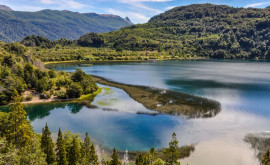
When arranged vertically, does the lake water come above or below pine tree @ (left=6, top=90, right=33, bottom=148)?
below

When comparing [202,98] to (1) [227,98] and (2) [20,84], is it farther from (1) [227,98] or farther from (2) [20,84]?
(2) [20,84]

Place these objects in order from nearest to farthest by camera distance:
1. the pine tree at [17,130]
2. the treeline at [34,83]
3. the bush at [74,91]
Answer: the pine tree at [17,130] < the treeline at [34,83] < the bush at [74,91]

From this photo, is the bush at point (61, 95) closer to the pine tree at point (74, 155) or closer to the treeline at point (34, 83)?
the treeline at point (34, 83)

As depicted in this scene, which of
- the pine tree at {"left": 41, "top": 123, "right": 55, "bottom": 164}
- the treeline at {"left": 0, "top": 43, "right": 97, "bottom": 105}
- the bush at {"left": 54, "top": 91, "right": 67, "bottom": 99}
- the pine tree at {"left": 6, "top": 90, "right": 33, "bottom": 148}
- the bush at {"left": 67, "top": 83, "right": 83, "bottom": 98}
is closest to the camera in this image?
the pine tree at {"left": 6, "top": 90, "right": 33, "bottom": 148}

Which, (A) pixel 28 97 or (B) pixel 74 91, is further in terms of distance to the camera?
(B) pixel 74 91

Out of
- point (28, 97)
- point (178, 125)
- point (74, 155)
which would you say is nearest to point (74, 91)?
point (28, 97)

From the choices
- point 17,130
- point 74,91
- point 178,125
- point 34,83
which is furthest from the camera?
point 34,83

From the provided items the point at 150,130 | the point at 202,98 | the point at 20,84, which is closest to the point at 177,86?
the point at 202,98

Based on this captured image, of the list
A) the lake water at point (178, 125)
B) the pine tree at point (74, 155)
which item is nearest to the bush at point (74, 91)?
the lake water at point (178, 125)

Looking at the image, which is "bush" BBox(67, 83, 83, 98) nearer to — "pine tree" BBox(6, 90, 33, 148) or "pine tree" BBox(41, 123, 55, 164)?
"pine tree" BBox(6, 90, 33, 148)

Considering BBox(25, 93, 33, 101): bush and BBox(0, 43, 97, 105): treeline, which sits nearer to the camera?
BBox(0, 43, 97, 105): treeline

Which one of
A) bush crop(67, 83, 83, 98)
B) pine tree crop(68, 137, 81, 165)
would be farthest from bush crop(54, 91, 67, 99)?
pine tree crop(68, 137, 81, 165)

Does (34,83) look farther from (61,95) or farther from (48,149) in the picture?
(48,149)

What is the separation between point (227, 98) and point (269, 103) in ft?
45.4
